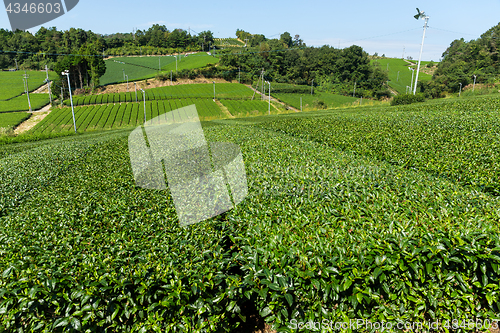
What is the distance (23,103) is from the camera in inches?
2303

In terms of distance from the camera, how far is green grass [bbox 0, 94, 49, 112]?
54.6m

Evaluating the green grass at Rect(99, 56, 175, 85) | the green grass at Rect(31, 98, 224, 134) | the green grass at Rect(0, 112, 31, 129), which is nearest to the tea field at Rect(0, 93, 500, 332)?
the green grass at Rect(31, 98, 224, 134)

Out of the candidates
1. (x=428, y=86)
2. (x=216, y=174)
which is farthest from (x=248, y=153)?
(x=428, y=86)

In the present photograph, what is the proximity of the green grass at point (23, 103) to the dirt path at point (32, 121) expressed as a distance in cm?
307

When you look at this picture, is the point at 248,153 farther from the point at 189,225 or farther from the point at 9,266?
the point at 9,266

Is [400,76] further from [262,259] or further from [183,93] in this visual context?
[262,259]

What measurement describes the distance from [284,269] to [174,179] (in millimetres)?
2127

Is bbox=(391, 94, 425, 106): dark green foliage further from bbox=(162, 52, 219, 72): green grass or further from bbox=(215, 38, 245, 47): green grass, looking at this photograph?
bbox=(215, 38, 245, 47): green grass

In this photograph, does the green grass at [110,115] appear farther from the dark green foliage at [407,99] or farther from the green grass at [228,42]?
the green grass at [228,42]

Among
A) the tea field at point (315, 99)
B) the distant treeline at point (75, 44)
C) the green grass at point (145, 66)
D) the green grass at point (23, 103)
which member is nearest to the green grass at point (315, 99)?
the tea field at point (315, 99)

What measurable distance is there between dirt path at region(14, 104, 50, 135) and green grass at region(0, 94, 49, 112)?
3068 millimetres

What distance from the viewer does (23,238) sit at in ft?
11.7

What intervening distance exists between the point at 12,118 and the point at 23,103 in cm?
1476

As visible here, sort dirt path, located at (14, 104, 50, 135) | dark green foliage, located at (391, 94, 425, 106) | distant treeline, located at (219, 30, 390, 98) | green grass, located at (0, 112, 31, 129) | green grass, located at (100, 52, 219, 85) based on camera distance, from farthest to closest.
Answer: green grass, located at (100, 52, 219, 85), distant treeline, located at (219, 30, 390, 98), green grass, located at (0, 112, 31, 129), dirt path, located at (14, 104, 50, 135), dark green foliage, located at (391, 94, 425, 106)
